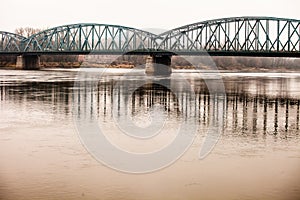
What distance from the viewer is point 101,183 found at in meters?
12.8

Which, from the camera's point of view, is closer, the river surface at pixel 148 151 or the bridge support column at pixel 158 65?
the river surface at pixel 148 151

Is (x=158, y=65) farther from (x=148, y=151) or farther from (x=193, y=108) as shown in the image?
(x=148, y=151)

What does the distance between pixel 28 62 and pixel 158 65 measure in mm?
40953

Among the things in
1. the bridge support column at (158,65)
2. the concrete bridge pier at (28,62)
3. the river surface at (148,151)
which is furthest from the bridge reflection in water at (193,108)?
the concrete bridge pier at (28,62)

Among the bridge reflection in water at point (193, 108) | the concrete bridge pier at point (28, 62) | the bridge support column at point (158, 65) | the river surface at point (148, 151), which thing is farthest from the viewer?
the concrete bridge pier at point (28, 62)

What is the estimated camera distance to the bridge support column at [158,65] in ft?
319

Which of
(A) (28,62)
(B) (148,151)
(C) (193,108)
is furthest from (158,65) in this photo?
(B) (148,151)

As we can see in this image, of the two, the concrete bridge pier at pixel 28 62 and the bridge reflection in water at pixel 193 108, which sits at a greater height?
the concrete bridge pier at pixel 28 62

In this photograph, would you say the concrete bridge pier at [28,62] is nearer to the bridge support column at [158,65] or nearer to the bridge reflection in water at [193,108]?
the bridge support column at [158,65]

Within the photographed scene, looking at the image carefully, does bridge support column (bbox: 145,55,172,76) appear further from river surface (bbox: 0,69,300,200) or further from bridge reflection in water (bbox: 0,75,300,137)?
river surface (bbox: 0,69,300,200)

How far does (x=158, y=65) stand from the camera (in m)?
102

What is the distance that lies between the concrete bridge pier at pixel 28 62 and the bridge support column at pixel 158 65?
36.4 m

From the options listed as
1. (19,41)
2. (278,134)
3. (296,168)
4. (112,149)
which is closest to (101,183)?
(112,149)

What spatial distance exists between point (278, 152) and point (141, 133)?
6.14 metres
